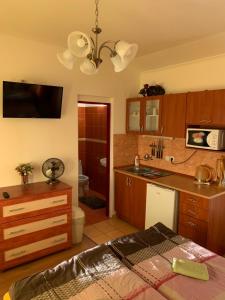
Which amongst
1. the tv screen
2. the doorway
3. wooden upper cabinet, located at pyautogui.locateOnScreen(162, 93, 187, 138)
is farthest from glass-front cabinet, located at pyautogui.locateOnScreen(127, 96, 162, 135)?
the tv screen

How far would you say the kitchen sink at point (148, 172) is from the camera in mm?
3435

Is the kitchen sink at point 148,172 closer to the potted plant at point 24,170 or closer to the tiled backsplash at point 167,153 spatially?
the tiled backsplash at point 167,153

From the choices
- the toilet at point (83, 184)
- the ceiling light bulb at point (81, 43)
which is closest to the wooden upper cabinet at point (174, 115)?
the ceiling light bulb at point (81, 43)

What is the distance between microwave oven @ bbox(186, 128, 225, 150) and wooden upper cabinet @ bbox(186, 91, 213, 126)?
0.12 meters

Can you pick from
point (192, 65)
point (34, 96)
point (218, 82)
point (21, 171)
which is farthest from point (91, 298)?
point (192, 65)

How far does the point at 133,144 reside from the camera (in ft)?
13.4

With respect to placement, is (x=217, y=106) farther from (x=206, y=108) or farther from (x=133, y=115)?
(x=133, y=115)

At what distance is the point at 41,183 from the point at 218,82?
8.83ft

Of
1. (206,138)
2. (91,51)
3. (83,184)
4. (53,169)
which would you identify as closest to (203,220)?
(206,138)

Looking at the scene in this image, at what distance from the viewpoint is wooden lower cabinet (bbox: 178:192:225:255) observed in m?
2.57

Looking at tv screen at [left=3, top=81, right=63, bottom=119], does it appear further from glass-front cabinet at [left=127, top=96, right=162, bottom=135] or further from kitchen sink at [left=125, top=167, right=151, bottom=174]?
kitchen sink at [left=125, top=167, right=151, bottom=174]

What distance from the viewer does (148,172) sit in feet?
11.9

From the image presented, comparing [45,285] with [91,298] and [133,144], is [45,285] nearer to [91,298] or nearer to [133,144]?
[91,298]

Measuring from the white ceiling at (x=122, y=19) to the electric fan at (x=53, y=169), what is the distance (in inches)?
60.0
